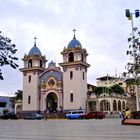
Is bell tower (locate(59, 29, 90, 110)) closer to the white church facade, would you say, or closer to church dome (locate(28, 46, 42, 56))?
the white church facade

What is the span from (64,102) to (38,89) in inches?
338

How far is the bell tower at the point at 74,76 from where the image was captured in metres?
65.1

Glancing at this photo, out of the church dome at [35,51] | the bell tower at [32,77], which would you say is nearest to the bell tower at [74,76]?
the bell tower at [32,77]

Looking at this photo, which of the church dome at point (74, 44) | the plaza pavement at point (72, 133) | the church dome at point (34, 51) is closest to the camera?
the plaza pavement at point (72, 133)

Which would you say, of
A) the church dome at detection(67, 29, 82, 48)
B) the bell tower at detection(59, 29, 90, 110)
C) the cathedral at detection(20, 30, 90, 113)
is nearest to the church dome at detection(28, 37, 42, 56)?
the cathedral at detection(20, 30, 90, 113)

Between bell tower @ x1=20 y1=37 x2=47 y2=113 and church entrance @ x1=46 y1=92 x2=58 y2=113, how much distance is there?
7.70 ft

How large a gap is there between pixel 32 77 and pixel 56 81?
686cm

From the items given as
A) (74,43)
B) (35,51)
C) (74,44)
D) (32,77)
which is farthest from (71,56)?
(32,77)

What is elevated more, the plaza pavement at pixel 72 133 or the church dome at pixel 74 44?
the church dome at pixel 74 44

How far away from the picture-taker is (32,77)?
7306cm

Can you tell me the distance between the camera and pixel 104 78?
120062 mm

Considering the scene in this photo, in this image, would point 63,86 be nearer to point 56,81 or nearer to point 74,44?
point 56,81

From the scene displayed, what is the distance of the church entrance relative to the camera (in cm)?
6975

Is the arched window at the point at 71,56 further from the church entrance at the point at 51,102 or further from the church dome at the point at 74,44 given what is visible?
the church entrance at the point at 51,102
